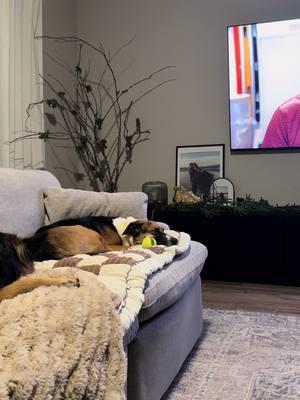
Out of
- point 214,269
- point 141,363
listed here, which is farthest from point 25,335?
point 214,269

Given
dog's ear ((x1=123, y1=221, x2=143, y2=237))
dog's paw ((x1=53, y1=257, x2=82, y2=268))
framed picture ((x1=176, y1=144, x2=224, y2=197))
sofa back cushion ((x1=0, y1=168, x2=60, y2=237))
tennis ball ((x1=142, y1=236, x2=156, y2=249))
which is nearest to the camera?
dog's paw ((x1=53, y1=257, x2=82, y2=268))

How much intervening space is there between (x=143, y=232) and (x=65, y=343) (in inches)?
52.5

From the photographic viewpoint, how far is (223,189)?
12.7 ft

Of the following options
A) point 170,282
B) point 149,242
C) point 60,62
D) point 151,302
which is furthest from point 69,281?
point 60,62

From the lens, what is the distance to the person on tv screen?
3601mm

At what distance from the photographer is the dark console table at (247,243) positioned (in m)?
3.28

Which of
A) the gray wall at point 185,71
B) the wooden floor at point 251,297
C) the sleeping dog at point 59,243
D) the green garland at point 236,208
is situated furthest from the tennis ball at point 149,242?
the gray wall at point 185,71

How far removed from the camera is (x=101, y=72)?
431cm

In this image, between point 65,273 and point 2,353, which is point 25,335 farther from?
point 65,273

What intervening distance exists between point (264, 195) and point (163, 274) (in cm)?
242

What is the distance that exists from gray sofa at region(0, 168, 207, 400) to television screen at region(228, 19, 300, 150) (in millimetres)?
1653

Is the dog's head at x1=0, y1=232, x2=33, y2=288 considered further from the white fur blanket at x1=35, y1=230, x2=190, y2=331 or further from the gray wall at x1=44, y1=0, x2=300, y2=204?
the gray wall at x1=44, y1=0, x2=300, y2=204

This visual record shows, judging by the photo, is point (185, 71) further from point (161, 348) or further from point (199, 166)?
point (161, 348)

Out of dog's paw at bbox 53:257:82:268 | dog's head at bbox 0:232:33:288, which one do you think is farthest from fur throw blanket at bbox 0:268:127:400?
dog's paw at bbox 53:257:82:268
